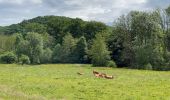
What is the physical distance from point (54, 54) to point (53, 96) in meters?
92.6

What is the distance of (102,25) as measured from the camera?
12975cm

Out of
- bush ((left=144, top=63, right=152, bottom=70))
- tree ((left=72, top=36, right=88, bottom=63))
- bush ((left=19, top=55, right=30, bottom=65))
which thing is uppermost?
tree ((left=72, top=36, right=88, bottom=63))

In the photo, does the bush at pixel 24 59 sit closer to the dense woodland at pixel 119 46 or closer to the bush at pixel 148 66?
the dense woodland at pixel 119 46

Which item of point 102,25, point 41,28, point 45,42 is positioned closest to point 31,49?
point 45,42

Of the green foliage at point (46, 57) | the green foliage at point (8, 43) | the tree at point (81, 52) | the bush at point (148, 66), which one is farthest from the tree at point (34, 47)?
the bush at point (148, 66)

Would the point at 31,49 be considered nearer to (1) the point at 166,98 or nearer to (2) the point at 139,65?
(2) the point at 139,65

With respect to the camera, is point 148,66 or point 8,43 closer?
point 148,66

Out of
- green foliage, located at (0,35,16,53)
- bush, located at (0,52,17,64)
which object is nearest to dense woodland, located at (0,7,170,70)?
bush, located at (0,52,17,64)

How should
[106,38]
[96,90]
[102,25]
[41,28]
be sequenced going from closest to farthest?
[96,90] → [106,38] → [102,25] → [41,28]

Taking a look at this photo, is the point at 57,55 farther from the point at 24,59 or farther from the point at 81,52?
the point at 24,59

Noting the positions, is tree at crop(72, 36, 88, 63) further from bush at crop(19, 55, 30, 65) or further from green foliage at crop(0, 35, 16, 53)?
green foliage at crop(0, 35, 16, 53)

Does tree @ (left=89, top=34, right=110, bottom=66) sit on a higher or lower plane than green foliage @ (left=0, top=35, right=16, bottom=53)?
lower

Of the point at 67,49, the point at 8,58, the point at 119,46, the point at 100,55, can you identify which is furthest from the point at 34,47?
the point at 100,55

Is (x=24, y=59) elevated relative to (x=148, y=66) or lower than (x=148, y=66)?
elevated
